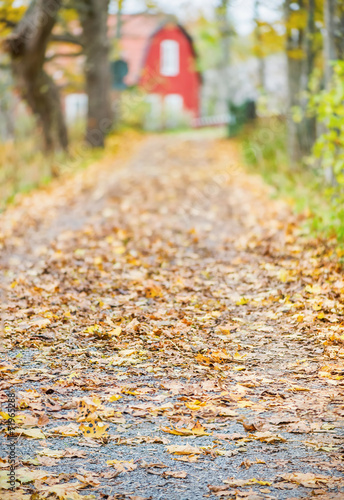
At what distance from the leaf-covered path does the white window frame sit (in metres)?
31.3

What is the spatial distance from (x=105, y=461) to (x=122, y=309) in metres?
2.52

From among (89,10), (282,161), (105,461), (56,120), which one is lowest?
(105,461)

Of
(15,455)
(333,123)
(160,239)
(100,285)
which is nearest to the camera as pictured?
(15,455)

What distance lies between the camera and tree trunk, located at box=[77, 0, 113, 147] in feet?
64.5

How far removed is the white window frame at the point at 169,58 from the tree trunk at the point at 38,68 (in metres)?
23.0

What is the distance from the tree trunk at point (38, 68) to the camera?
13734mm

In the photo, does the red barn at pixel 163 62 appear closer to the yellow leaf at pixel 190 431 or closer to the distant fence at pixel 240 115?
the distant fence at pixel 240 115

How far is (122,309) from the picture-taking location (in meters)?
5.75

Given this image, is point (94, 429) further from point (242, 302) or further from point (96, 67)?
point (96, 67)

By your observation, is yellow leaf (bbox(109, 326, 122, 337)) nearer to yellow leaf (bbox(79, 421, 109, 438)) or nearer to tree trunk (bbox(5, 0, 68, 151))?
yellow leaf (bbox(79, 421, 109, 438))

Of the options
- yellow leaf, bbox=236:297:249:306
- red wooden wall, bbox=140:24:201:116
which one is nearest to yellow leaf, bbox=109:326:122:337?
yellow leaf, bbox=236:297:249:306

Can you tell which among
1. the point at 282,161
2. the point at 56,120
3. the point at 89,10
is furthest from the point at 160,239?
the point at 89,10

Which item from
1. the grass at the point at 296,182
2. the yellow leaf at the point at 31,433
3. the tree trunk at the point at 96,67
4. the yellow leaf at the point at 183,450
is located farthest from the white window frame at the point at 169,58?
the yellow leaf at the point at 183,450

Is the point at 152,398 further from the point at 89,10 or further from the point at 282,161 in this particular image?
the point at 89,10
